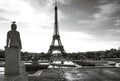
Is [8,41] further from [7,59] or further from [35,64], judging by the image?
[35,64]

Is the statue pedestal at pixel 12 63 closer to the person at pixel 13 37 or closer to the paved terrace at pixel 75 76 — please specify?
the person at pixel 13 37

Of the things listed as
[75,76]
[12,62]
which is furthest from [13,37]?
[75,76]

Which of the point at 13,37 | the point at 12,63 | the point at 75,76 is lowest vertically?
the point at 75,76

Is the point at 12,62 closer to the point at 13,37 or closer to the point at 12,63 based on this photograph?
the point at 12,63

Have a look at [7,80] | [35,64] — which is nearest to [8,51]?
[7,80]

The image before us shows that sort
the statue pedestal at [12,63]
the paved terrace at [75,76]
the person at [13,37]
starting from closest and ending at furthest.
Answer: the statue pedestal at [12,63], the person at [13,37], the paved terrace at [75,76]

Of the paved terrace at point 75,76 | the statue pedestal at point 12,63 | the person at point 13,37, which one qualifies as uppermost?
the person at point 13,37

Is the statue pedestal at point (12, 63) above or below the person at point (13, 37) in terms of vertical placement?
below

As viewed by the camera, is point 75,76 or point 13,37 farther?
point 75,76

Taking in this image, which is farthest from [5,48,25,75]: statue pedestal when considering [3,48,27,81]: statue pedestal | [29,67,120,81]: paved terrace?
[29,67,120,81]: paved terrace

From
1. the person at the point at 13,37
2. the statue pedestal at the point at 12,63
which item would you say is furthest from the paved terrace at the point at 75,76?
the person at the point at 13,37

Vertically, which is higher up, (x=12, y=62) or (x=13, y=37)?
(x=13, y=37)

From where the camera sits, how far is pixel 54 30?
251 feet

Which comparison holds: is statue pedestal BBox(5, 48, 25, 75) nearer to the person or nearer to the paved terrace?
the person
